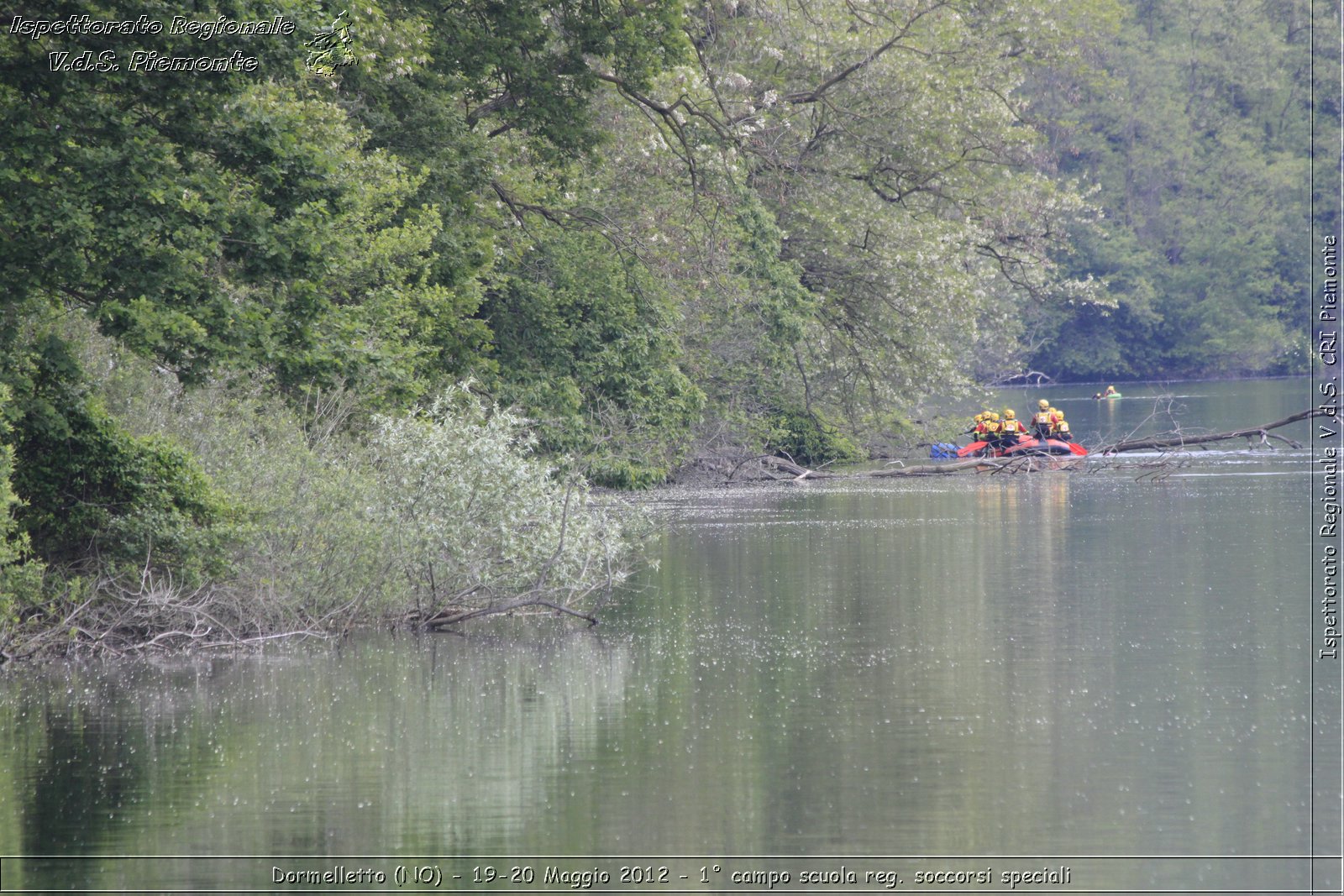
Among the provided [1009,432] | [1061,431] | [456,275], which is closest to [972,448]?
[1009,432]

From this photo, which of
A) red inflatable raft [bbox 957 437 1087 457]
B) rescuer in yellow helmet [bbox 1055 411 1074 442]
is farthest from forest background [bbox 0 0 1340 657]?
rescuer in yellow helmet [bbox 1055 411 1074 442]

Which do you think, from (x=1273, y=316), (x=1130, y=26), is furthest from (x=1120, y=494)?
(x=1130, y=26)

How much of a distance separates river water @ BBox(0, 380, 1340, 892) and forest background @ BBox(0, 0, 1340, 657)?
102 cm

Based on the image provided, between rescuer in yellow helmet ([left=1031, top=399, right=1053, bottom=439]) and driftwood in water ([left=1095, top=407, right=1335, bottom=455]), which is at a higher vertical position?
rescuer in yellow helmet ([left=1031, top=399, right=1053, bottom=439])

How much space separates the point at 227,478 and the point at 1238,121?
73649 mm

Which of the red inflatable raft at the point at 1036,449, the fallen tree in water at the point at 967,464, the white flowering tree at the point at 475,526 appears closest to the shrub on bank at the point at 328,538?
the white flowering tree at the point at 475,526

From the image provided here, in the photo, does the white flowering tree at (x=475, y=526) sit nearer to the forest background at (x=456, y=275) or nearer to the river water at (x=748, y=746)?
the forest background at (x=456, y=275)

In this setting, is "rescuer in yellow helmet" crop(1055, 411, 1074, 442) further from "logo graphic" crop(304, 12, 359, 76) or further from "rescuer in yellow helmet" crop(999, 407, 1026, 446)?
"logo graphic" crop(304, 12, 359, 76)

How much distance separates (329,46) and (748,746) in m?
8.50

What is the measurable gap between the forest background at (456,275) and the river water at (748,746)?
1.02 meters

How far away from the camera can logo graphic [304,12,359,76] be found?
15578 mm

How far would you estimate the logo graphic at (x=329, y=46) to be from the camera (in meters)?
15.6

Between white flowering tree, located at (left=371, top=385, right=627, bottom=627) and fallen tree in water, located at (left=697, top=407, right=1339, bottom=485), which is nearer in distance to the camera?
white flowering tree, located at (left=371, top=385, right=627, bottom=627)

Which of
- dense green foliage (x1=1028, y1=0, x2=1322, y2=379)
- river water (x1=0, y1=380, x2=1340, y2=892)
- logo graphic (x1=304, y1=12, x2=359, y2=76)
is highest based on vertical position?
dense green foliage (x1=1028, y1=0, x2=1322, y2=379)
